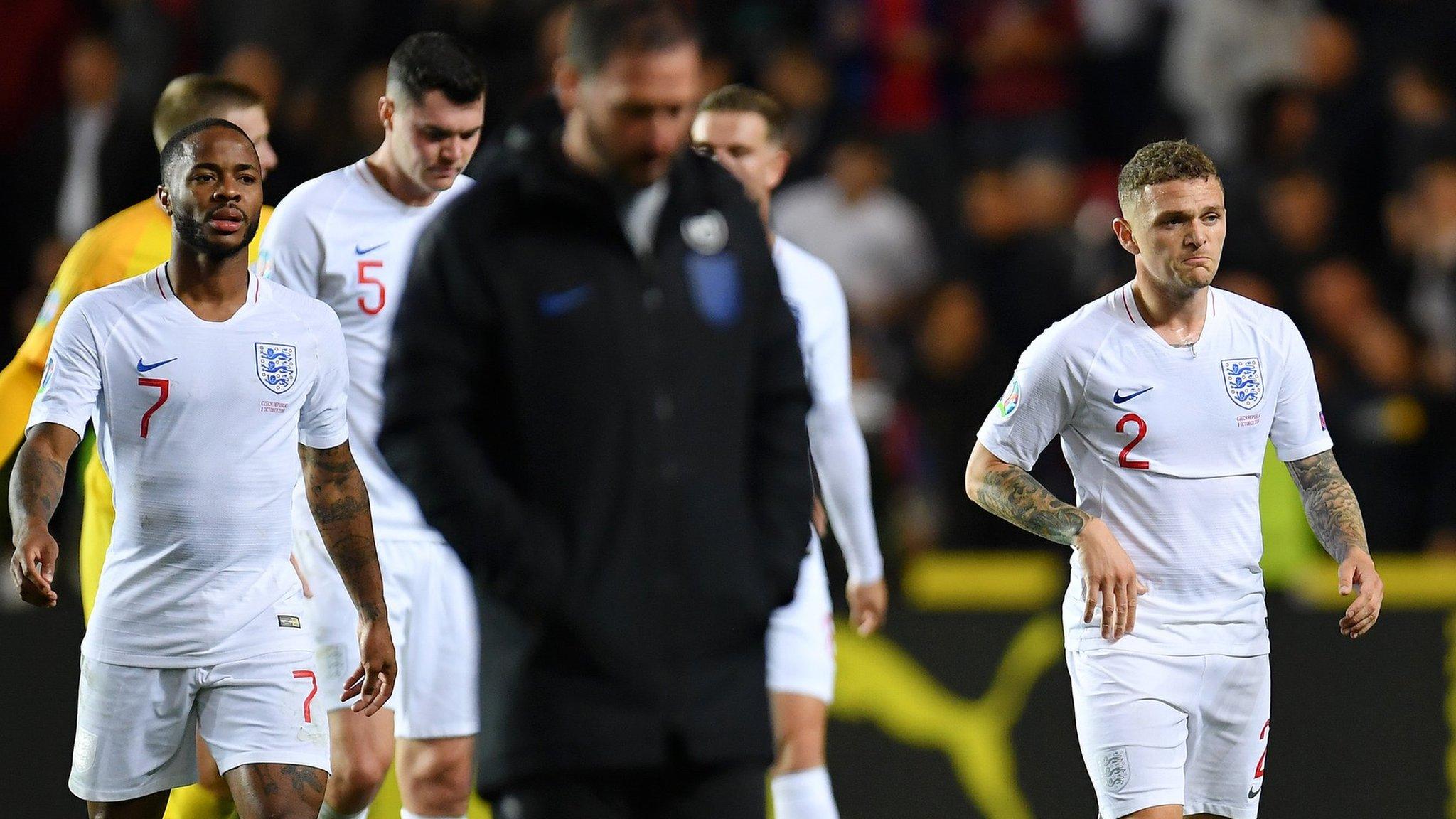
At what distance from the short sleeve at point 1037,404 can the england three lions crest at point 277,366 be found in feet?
6.58

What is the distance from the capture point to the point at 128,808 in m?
5.22

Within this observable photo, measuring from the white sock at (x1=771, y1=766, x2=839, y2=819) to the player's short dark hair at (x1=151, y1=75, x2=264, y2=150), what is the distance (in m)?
2.88

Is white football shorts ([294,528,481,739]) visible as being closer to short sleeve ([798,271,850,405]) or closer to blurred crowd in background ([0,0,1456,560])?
short sleeve ([798,271,850,405])

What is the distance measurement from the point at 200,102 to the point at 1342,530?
3923mm

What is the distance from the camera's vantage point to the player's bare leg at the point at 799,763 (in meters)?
6.07

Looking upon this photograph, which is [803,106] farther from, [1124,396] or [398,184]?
[1124,396]

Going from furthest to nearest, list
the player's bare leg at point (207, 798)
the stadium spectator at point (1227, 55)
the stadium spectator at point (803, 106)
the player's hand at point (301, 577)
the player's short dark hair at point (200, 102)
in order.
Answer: the stadium spectator at point (1227, 55)
the stadium spectator at point (803, 106)
the player's short dark hair at point (200, 102)
the player's bare leg at point (207, 798)
the player's hand at point (301, 577)

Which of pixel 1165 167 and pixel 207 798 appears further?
pixel 207 798

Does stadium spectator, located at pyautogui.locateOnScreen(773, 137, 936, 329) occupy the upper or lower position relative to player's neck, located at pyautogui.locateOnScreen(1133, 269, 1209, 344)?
upper

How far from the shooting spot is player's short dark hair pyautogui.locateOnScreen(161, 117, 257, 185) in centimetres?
523

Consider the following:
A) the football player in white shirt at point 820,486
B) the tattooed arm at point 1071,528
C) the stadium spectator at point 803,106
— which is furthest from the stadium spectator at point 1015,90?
the tattooed arm at point 1071,528

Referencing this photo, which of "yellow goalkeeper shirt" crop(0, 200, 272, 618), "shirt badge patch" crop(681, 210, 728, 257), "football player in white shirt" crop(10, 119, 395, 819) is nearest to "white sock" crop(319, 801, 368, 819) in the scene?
"football player in white shirt" crop(10, 119, 395, 819)

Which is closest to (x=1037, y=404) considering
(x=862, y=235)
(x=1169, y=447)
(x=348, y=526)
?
(x=1169, y=447)

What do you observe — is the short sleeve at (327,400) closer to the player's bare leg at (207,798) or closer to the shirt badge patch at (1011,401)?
the player's bare leg at (207,798)
